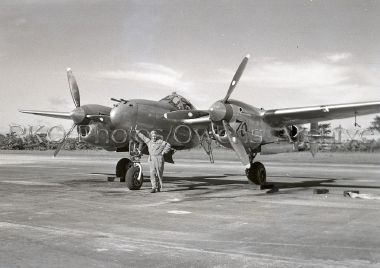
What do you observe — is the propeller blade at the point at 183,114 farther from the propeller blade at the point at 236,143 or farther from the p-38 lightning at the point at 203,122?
the propeller blade at the point at 236,143

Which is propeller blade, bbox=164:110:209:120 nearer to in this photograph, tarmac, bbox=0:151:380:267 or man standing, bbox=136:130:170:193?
man standing, bbox=136:130:170:193

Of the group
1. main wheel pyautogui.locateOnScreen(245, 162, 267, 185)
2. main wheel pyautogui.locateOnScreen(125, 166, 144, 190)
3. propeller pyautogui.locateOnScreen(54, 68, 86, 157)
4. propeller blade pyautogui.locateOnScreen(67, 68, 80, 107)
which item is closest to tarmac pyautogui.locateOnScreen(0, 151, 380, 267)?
main wheel pyautogui.locateOnScreen(125, 166, 144, 190)

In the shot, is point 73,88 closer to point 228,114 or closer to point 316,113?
point 228,114

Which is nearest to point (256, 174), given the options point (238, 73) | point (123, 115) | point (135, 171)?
point (238, 73)

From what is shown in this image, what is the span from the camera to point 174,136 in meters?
17.5

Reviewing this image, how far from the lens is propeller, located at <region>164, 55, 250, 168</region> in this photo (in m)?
15.0

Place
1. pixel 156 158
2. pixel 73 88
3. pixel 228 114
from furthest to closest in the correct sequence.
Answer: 1. pixel 73 88
2. pixel 228 114
3. pixel 156 158

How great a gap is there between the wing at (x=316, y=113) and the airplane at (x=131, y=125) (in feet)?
9.92

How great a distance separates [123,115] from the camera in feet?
50.2

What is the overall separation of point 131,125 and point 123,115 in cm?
52

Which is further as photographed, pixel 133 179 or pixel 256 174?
pixel 256 174

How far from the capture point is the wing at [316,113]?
1487 cm

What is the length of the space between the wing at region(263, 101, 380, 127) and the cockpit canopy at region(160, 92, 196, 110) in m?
3.52

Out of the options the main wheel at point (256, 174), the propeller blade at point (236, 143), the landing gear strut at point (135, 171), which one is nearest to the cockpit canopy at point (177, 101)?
the landing gear strut at point (135, 171)
